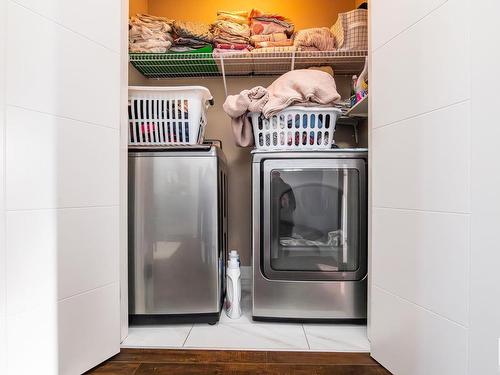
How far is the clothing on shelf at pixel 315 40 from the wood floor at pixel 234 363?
1.38 meters

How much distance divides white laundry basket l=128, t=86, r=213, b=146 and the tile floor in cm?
79

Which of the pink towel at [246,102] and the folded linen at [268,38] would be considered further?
the folded linen at [268,38]

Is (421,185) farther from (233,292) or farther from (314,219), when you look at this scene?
(233,292)

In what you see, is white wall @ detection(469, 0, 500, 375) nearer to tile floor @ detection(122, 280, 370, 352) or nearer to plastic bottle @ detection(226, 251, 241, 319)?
tile floor @ detection(122, 280, 370, 352)

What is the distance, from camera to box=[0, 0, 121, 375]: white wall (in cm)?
76

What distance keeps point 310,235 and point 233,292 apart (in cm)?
43

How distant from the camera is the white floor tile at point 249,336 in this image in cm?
106

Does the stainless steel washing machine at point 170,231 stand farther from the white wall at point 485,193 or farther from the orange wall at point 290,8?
the orange wall at point 290,8

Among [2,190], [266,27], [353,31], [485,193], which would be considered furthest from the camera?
[266,27]

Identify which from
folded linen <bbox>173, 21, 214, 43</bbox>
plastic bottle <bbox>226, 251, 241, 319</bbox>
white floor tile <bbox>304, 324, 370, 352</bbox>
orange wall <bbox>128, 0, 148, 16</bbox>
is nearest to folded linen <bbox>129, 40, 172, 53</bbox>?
folded linen <bbox>173, 21, 214, 43</bbox>

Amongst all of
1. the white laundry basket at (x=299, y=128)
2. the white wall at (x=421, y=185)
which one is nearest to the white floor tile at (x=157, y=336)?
the white wall at (x=421, y=185)

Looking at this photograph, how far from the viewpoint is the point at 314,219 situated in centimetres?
128

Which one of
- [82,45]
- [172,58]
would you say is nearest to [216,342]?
[82,45]

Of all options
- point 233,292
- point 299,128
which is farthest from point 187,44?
point 233,292
